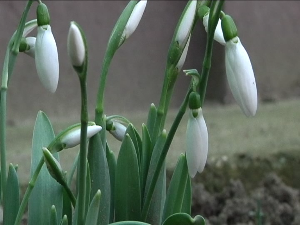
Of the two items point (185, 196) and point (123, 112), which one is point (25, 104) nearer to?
point (123, 112)

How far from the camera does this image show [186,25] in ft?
2.60

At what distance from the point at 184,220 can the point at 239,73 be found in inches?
8.1

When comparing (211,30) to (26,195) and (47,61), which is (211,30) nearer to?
(47,61)

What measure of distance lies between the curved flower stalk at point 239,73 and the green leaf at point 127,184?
0.67ft

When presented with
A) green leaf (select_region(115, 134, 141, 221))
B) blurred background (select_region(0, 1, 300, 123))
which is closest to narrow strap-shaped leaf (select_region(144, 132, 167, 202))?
green leaf (select_region(115, 134, 141, 221))

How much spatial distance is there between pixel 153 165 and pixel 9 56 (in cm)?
26

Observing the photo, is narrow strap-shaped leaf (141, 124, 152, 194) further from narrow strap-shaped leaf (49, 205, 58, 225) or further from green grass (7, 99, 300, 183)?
green grass (7, 99, 300, 183)

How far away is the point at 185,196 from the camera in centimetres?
99

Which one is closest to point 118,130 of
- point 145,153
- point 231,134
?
point 145,153

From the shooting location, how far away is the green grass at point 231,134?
6.58 feet

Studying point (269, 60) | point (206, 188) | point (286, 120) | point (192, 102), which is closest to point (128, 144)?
point (192, 102)

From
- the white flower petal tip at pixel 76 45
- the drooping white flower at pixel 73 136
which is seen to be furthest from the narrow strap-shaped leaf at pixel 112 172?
the white flower petal tip at pixel 76 45

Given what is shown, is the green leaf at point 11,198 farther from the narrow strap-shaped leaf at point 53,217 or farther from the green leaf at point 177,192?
the green leaf at point 177,192

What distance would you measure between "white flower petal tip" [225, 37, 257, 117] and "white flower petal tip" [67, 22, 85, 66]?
212mm
